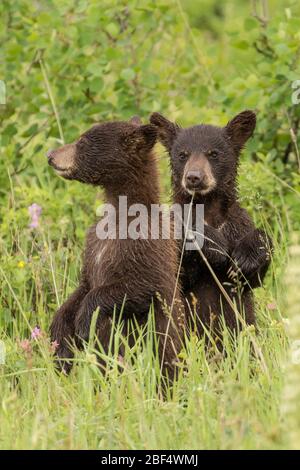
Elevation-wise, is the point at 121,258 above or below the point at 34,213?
below

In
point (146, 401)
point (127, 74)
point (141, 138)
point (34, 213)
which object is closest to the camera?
point (146, 401)

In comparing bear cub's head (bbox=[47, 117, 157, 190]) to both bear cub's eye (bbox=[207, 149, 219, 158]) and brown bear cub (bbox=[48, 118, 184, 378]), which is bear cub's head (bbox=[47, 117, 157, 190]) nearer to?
brown bear cub (bbox=[48, 118, 184, 378])

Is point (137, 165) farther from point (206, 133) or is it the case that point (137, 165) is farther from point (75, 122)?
point (75, 122)

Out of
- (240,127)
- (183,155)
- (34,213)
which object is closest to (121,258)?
(183,155)

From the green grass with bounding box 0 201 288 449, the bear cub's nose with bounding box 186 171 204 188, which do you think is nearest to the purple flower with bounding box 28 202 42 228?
the green grass with bounding box 0 201 288 449

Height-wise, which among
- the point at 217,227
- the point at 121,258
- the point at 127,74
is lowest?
the point at 121,258

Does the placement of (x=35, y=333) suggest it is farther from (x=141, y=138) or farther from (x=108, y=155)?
(x=141, y=138)

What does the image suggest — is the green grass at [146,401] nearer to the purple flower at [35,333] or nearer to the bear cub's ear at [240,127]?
the purple flower at [35,333]

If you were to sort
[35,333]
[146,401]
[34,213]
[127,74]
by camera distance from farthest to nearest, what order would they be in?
[127,74] → [34,213] → [35,333] → [146,401]

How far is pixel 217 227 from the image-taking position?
650 cm

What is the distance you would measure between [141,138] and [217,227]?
67cm

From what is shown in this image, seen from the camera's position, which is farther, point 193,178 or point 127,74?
point 127,74

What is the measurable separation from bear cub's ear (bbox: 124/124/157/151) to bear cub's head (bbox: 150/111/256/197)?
0.26 meters

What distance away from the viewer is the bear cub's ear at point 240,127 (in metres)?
6.64
